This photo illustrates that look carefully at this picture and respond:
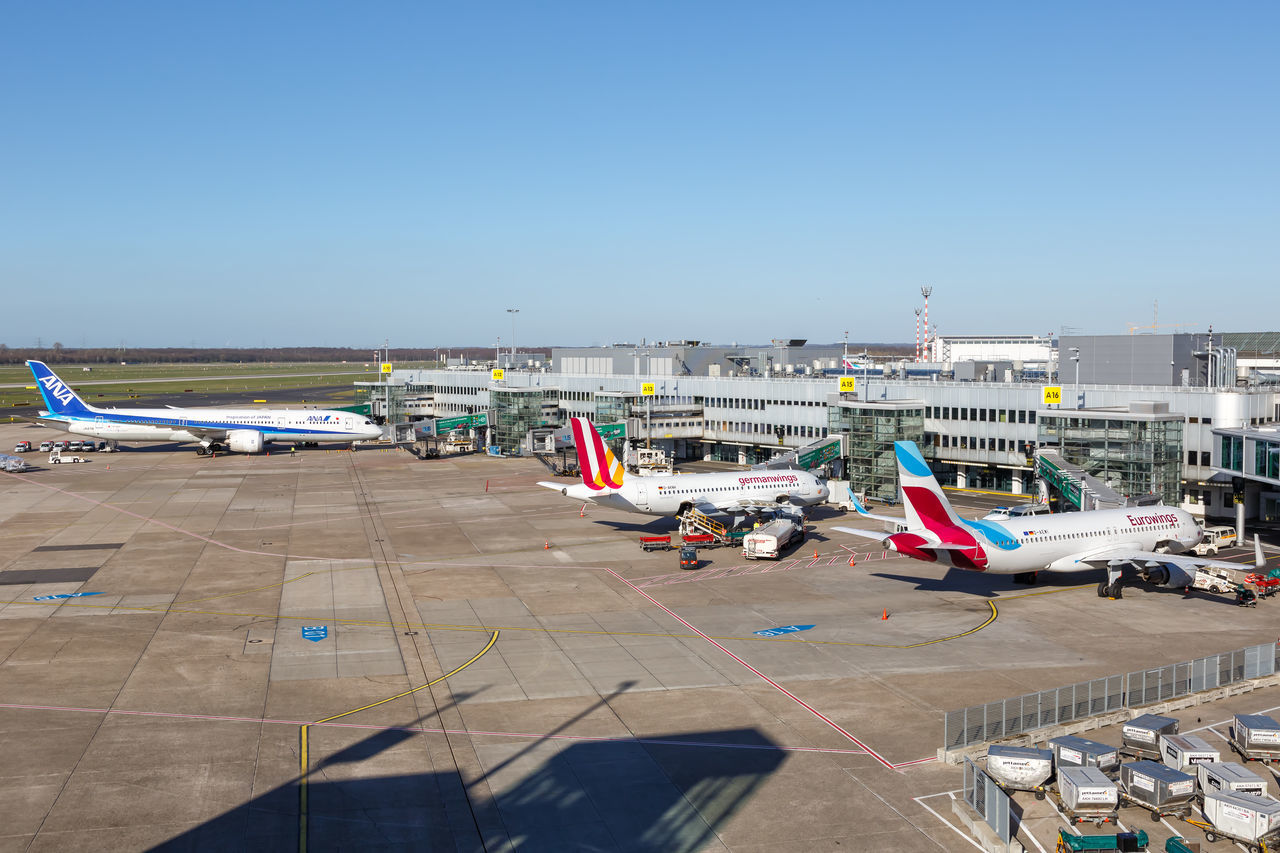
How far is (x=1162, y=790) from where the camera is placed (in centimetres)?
2622

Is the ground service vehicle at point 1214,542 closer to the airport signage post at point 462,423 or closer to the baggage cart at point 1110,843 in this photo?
the baggage cart at point 1110,843

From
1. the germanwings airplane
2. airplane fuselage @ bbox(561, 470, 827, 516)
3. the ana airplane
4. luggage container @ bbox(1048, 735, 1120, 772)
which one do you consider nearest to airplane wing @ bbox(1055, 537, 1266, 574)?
the ana airplane

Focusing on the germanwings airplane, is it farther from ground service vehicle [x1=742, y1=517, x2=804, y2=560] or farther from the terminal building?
the terminal building

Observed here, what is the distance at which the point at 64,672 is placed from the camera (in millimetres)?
40125

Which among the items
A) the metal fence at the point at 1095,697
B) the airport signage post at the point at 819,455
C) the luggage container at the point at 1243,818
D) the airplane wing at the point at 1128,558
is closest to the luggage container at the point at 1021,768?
the metal fence at the point at 1095,697

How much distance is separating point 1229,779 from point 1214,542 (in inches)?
1659

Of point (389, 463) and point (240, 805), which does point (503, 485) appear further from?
point (240, 805)

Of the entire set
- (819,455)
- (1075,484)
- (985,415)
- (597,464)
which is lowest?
(1075,484)

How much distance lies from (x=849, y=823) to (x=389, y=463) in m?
103

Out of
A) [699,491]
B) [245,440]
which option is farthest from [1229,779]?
[245,440]

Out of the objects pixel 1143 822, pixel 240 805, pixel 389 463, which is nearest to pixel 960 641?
pixel 1143 822

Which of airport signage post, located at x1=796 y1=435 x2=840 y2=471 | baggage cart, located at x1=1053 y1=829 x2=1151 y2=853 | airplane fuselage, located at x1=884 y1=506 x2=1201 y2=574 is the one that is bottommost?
baggage cart, located at x1=1053 y1=829 x2=1151 y2=853

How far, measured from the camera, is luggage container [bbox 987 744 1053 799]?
2764 cm

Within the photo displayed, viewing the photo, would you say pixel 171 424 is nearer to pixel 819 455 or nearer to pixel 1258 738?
pixel 819 455
